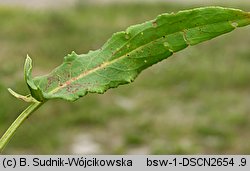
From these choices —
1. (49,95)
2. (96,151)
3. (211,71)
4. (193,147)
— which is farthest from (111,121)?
(49,95)

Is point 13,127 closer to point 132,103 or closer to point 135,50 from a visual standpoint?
point 135,50

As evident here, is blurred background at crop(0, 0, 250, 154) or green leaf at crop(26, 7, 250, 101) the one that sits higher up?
blurred background at crop(0, 0, 250, 154)

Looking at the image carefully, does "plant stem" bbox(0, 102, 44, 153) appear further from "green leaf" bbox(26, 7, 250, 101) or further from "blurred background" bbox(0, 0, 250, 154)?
"blurred background" bbox(0, 0, 250, 154)

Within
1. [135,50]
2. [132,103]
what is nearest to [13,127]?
[135,50]

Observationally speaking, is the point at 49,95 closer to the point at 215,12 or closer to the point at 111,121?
the point at 215,12

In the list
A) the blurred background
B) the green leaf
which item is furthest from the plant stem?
the blurred background

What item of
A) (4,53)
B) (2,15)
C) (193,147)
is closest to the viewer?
(193,147)
